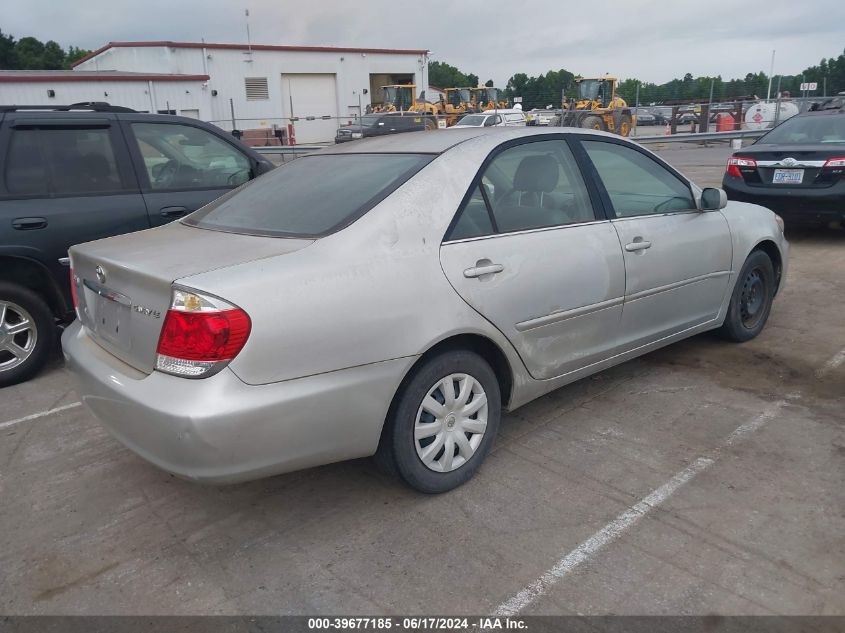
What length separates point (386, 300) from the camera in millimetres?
2855

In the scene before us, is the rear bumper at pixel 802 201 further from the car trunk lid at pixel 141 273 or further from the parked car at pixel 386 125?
the parked car at pixel 386 125

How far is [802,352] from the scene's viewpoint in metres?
4.97

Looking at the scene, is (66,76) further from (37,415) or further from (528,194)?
(528,194)

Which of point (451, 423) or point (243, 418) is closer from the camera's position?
point (243, 418)

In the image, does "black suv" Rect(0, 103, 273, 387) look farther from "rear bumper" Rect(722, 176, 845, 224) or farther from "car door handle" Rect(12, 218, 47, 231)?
"rear bumper" Rect(722, 176, 845, 224)

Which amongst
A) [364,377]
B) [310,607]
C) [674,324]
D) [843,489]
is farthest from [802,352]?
[310,607]

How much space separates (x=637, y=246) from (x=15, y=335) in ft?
13.4

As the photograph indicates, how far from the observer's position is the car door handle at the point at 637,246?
3.90m

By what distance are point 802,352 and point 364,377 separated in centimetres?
363

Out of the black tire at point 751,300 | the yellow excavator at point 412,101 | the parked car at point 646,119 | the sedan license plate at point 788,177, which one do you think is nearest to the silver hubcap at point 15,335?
Result: the black tire at point 751,300

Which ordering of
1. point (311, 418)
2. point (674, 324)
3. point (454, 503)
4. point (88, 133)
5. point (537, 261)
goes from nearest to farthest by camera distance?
point (311, 418) < point (454, 503) < point (537, 261) < point (674, 324) < point (88, 133)

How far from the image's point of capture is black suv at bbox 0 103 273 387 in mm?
4723

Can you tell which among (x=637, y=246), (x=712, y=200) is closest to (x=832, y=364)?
(x=712, y=200)

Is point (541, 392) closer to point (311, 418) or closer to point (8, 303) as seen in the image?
point (311, 418)
